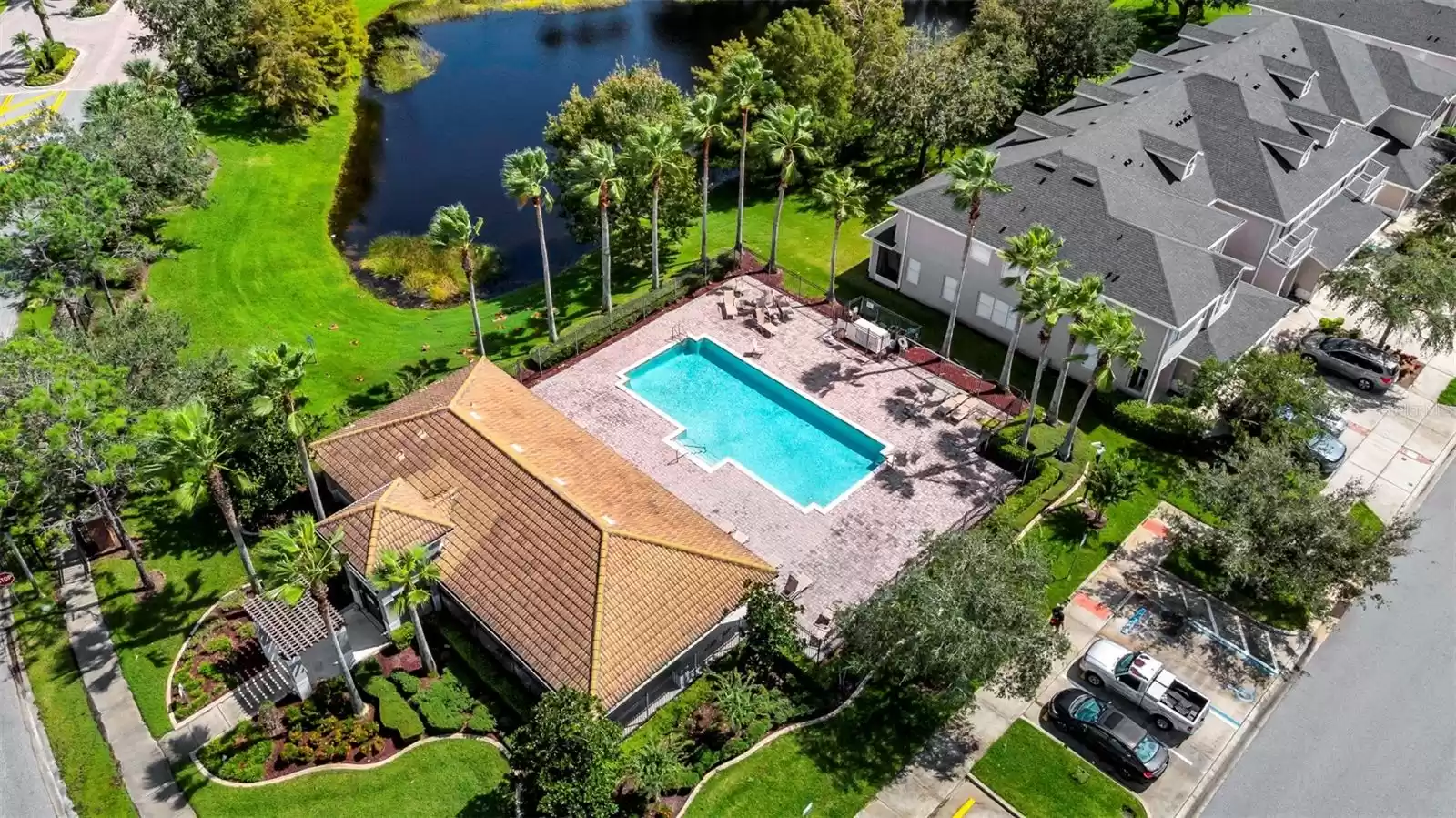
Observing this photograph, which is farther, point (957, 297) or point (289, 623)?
point (957, 297)

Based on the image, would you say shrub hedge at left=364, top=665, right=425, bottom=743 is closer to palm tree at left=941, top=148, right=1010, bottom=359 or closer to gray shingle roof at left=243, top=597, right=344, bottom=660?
gray shingle roof at left=243, top=597, right=344, bottom=660

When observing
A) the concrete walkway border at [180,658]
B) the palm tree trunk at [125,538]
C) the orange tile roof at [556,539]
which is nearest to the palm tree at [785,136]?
the orange tile roof at [556,539]

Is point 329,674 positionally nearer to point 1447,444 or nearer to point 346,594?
point 346,594

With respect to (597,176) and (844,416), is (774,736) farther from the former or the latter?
(597,176)

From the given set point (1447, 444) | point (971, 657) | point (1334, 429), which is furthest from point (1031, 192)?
point (971, 657)

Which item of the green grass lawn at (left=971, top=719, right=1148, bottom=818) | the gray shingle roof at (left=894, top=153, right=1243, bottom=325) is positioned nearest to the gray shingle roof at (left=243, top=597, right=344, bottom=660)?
the green grass lawn at (left=971, top=719, right=1148, bottom=818)

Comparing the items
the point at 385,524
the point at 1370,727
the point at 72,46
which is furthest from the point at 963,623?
the point at 72,46
